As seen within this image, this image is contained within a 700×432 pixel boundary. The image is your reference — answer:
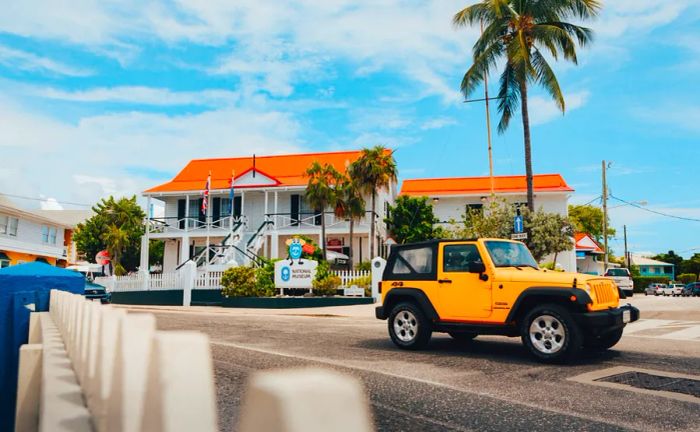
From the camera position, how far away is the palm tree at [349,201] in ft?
99.2

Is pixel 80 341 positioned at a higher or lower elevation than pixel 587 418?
higher

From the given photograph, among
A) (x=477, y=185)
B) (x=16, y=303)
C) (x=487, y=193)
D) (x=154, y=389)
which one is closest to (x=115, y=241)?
(x=477, y=185)

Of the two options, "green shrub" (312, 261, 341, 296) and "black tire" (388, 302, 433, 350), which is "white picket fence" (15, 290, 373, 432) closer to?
"black tire" (388, 302, 433, 350)

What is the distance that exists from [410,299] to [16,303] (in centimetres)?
652

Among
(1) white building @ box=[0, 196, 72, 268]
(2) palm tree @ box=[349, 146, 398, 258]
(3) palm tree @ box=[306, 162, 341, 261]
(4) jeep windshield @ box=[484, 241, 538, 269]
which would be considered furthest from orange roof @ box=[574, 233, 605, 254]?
(1) white building @ box=[0, 196, 72, 268]

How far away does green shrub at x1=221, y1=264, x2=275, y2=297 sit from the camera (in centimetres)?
2334

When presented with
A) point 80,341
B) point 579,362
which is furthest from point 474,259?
point 80,341

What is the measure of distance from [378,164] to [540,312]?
74.0 ft

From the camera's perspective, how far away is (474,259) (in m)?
8.87

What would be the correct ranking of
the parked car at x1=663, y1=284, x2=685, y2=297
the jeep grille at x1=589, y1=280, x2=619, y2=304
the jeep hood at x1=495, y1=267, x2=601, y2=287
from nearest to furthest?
the jeep hood at x1=495, y1=267, x2=601, y2=287 → the jeep grille at x1=589, y1=280, x2=619, y2=304 → the parked car at x1=663, y1=284, x2=685, y2=297

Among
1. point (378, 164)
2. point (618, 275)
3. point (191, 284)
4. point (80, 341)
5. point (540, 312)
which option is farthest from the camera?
point (618, 275)

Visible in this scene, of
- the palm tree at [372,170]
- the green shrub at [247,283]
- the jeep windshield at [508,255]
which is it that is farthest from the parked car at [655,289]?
the jeep windshield at [508,255]

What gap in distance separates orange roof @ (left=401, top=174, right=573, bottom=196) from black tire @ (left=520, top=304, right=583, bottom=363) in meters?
33.2

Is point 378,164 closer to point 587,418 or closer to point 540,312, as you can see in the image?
point 540,312
